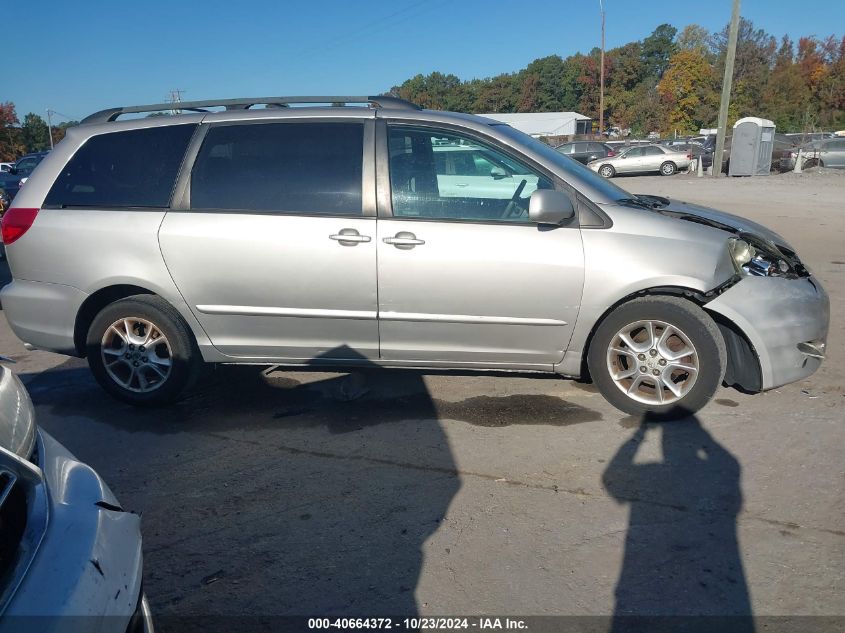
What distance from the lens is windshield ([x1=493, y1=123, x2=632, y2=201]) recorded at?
4227 mm

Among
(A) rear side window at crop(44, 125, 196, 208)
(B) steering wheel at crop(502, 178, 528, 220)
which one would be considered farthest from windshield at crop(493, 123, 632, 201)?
(A) rear side window at crop(44, 125, 196, 208)

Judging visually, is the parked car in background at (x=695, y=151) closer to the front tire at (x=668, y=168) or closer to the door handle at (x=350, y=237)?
the front tire at (x=668, y=168)

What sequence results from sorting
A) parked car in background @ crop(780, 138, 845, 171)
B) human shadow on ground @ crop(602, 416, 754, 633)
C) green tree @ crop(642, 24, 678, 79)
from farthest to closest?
green tree @ crop(642, 24, 678, 79), parked car in background @ crop(780, 138, 845, 171), human shadow on ground @ crop(602, 416, 754, 633)

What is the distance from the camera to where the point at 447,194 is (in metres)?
4.20

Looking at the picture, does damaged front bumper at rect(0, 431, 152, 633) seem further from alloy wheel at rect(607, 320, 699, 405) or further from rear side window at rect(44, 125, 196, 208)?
alloy wheel at rect(607, 320, 699, 405)

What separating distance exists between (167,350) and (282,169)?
144 cm

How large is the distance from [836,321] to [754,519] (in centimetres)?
387

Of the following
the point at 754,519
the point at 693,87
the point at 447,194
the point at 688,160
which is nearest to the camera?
the point at 754,519

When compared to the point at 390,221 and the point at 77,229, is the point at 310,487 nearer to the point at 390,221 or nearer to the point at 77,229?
the point at 390,221

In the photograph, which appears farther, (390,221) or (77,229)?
(77,229)

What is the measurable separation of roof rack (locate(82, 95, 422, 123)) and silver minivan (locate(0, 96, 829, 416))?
69mm

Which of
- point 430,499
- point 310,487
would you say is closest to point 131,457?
point 310,487

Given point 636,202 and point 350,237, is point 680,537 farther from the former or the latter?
point 350,237

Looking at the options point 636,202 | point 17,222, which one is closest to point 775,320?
point 636,202
